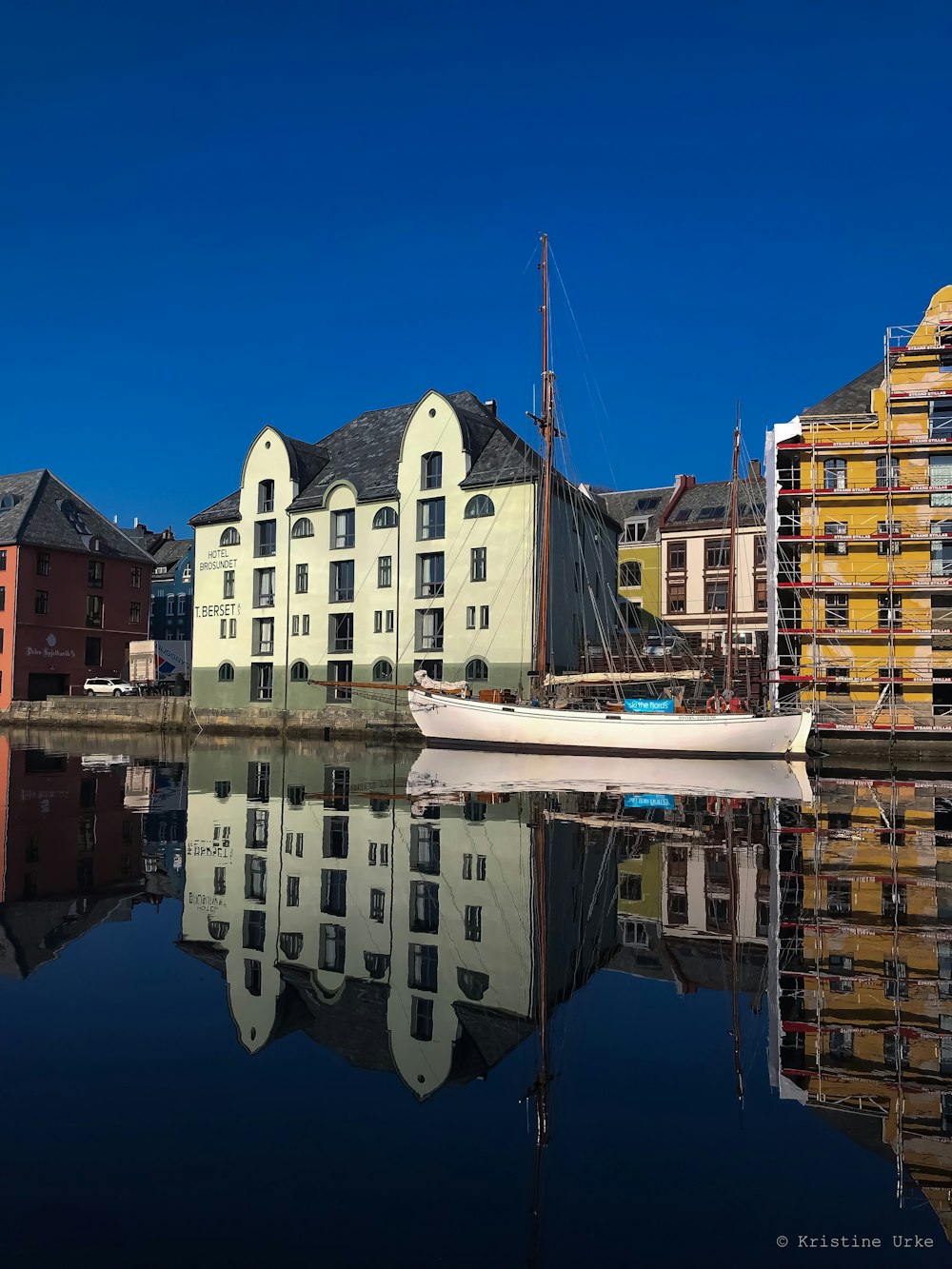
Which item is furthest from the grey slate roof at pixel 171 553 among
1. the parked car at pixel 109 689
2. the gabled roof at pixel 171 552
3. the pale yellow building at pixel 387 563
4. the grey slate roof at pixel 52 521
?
the pale yellow building at pixel 387 563

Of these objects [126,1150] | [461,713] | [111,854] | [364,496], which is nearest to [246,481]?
[364,496]

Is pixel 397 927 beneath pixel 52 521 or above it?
beneath

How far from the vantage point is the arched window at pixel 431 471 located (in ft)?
160

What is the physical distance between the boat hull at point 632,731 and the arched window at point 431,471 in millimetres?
15478

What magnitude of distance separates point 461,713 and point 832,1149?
32.9 metres

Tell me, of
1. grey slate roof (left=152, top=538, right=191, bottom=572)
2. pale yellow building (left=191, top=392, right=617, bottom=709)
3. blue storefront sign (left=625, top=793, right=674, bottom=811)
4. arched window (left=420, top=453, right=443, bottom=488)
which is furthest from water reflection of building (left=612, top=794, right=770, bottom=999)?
grey slate roof (left=152, top=538, right=191, bottom=572)

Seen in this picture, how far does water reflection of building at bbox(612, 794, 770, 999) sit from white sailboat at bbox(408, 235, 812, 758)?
53.2 feet

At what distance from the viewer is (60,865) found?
11.9 m

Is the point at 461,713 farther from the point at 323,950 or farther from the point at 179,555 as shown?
the point at 179,555

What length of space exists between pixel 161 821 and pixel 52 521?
56643 millimetres

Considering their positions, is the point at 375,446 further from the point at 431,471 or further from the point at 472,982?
the point at 472,982

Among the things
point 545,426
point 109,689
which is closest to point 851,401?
point 545,426

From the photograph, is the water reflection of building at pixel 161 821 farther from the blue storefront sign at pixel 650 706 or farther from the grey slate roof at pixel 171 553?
the grey slate roof at pixel 171 553

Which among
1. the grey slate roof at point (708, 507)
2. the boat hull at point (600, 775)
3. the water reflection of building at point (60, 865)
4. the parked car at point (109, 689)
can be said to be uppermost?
the grey slate roof at point (708, 507)
